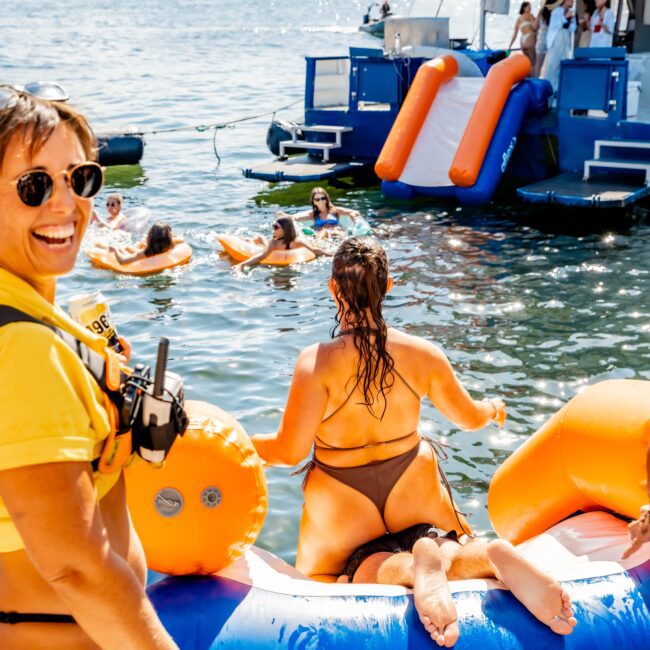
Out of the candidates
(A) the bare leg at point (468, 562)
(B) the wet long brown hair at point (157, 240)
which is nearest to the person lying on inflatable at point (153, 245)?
(B) the wet long brown hair at point (157, 240)

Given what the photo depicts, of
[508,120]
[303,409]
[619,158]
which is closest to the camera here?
[303,409]

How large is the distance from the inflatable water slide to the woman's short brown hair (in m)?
10.6

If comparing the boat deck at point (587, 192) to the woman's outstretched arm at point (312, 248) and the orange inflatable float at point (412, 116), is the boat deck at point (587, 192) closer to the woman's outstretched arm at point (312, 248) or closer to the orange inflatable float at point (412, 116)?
the orange inflatable float at point (412, 116)

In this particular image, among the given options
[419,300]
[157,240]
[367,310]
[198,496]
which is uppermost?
[367,310]

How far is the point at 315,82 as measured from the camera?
49.9ft

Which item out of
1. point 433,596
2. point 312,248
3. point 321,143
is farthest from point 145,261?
point 433,596

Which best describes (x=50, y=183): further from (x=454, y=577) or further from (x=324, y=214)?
(x=324, y=214)

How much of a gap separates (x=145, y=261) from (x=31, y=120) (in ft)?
26.9

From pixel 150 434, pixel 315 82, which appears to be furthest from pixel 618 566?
pixel 315 82

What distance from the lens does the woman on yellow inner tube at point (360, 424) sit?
3.13 meters

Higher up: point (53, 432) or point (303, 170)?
point (53, 432)

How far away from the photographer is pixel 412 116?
12867mm

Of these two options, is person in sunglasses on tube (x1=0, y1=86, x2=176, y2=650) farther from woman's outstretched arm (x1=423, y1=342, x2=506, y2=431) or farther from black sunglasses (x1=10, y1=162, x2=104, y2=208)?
woman's outstretched arm (x1=423, y1=342, x2=506, y2=431)

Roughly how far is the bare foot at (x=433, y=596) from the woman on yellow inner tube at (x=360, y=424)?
0.48 metres
